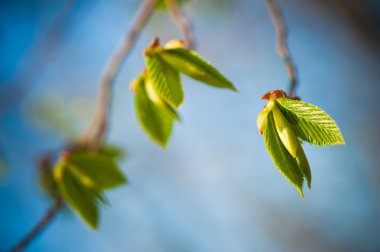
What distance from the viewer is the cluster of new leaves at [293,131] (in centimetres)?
52

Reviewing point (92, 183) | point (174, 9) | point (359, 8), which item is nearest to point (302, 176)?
point (92, 183)

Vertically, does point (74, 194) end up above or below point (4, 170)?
below

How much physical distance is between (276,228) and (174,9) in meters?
3.22

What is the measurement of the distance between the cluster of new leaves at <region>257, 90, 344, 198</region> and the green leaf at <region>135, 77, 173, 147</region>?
263 mm

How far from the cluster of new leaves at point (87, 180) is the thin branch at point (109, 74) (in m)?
0.14

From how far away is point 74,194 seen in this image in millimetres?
828

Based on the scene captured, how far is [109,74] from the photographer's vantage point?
1.18 m

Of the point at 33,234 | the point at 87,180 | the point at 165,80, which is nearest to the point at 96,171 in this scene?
the point at 87,180

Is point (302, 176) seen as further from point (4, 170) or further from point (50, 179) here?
point (4, 170)

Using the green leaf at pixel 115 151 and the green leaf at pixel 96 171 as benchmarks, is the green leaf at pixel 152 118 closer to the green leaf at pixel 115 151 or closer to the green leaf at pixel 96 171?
the green leaf at pixel 96 171

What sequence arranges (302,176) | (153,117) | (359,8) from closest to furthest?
(302,176)
(153,117)
(359,8)

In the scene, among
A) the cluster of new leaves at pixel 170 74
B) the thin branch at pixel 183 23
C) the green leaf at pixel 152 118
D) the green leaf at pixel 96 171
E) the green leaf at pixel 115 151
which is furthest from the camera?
the green leaf at pixel 115 151

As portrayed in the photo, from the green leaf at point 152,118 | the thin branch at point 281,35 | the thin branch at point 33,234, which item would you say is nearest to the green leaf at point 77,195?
the thin branch at point 33,234

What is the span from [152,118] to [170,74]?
13 centimetres
